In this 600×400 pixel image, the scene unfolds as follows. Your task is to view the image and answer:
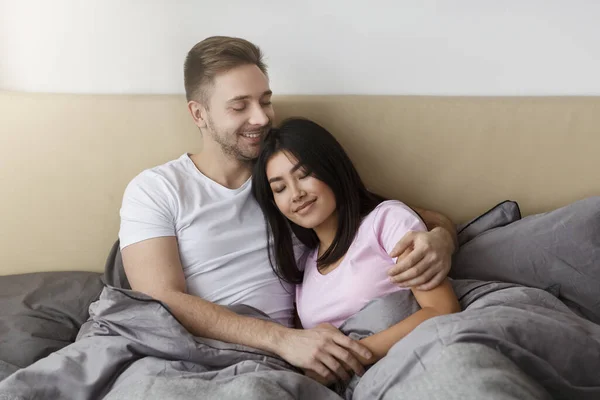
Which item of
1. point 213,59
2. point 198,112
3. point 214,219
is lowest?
point 214,219

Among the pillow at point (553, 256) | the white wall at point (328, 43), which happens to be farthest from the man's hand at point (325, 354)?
the white wall at point (328, 43)

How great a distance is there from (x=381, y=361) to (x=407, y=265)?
0.68ft

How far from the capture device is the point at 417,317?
51.8 inches

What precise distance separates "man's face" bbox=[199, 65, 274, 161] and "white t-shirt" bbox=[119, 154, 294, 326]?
0.41 feet

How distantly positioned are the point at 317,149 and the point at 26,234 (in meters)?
0.95

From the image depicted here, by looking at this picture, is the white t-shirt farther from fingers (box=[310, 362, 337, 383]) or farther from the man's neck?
fingers (box=[310, 362, 337, 383])

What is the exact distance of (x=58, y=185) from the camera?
1.85 meters

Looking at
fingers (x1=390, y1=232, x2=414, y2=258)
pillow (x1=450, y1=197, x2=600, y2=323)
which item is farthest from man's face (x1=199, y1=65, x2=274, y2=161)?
pillow (x1=450, y1=197, x2=600, y2=323)

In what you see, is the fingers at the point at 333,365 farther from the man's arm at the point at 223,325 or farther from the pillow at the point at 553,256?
the pillow at the point at 553,256

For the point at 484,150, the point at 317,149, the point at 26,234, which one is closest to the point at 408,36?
the point at 484,150

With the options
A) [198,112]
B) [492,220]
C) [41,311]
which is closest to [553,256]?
[492,220]

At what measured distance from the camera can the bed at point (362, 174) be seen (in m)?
1.31

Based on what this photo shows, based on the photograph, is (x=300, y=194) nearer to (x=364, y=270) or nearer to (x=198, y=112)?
(x=364, y=270)

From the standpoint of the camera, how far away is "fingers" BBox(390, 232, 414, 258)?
1.31 meters
